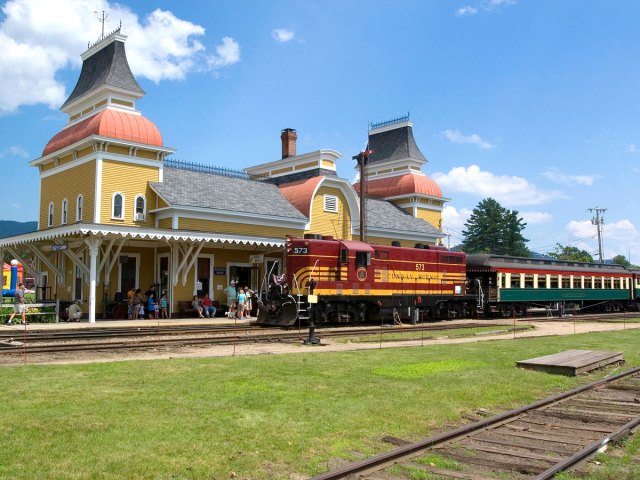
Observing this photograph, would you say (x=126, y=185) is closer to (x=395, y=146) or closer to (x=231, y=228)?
(x=231, y=228)

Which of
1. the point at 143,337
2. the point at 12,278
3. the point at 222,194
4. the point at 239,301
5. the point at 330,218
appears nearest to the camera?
the point at 143,337

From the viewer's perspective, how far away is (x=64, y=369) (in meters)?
11.7

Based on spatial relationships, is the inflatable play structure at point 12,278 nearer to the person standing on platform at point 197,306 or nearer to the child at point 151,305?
the child at point 151,305

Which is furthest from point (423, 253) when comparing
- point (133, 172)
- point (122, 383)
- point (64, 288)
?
point (122, 383)

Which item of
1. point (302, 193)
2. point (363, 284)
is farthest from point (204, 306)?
point (302, 193)

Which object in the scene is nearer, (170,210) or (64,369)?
(64,369)

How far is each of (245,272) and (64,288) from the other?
30.9ft

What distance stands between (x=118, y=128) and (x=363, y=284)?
1439 centimetres

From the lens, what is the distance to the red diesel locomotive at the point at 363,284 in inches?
961

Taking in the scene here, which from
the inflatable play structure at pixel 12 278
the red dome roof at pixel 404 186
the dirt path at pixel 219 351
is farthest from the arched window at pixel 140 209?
the inflatable play structure at pixel 12 278

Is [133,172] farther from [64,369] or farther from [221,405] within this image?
[221,405]

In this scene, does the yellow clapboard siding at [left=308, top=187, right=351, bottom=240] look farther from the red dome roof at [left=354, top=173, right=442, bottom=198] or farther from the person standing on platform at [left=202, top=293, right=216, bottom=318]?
the red dome roof at [left=354, top=173, right=442, bottom=198]

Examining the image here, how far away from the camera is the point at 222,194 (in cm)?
3350

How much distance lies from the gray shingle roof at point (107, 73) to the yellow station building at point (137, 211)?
71mm
